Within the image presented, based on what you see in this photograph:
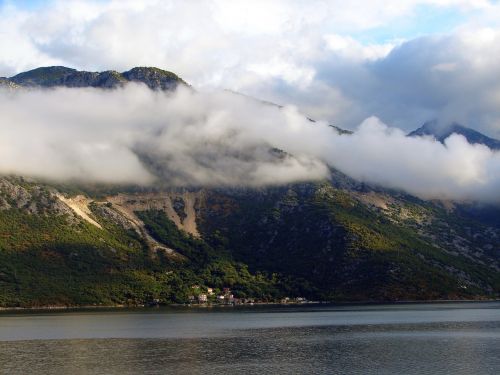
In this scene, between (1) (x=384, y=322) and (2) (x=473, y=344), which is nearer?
(2) (x=473, y=344)

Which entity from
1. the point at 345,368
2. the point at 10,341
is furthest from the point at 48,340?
the point at 345,368

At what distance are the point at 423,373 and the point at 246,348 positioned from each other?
4441cm

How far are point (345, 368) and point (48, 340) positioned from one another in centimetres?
7581

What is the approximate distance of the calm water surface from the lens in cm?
11506

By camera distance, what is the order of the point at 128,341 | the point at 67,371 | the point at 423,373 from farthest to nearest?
the point at 128,341
the point at 67,371
the point at 423,373

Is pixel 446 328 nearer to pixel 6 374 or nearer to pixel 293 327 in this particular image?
pixel 293 327

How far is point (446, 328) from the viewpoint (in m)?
175

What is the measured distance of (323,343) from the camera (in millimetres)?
148625

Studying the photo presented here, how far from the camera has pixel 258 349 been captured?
459 feet

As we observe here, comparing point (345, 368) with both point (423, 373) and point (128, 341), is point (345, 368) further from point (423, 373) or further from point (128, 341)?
point (128, 341)

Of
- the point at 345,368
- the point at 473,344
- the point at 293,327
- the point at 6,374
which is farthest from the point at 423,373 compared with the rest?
the point at 293,327

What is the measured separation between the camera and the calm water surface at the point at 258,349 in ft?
378

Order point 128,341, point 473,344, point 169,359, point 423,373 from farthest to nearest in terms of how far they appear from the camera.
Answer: point 128,341, point 473,344, point 169,359, point 423,373

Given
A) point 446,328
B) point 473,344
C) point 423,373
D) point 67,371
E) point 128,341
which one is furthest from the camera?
point 446,328
